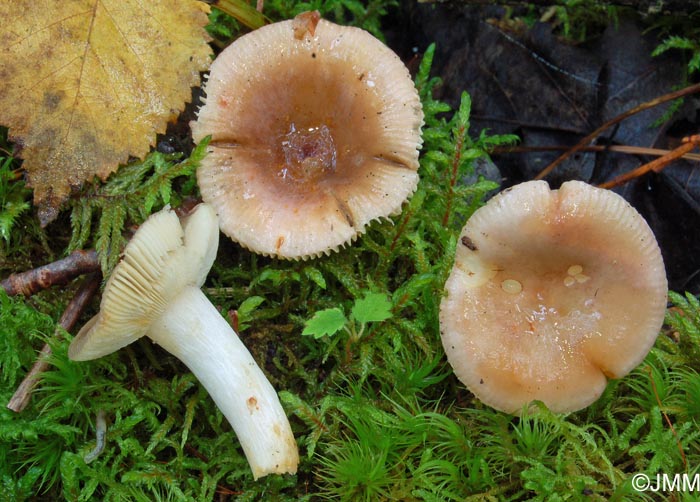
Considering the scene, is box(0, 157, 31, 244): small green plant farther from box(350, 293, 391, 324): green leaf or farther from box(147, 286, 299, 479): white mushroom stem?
box(350, 293, 391, 324): green leaf

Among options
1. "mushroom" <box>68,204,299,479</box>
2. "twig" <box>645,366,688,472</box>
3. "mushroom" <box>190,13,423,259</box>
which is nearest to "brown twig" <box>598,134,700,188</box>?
"twig" <box>645,366,688,472</box>

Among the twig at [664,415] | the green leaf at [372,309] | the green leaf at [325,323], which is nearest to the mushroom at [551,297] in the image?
the twig at [664,415]

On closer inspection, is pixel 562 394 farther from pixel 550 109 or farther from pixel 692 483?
pixel 550 109

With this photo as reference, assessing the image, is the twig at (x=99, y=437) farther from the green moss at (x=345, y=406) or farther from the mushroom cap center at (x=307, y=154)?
the mushroom cap center at (x=307, y=154)

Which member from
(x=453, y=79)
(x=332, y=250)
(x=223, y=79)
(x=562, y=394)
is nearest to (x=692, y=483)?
(x=562, y=394)

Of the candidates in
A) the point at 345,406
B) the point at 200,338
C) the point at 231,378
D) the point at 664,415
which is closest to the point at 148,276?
the point at 200,338

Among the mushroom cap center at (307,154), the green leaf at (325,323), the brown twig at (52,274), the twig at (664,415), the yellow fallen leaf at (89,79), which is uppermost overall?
the yellow fallen leaf at (89,79)

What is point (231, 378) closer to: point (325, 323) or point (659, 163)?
point (325, 323)
